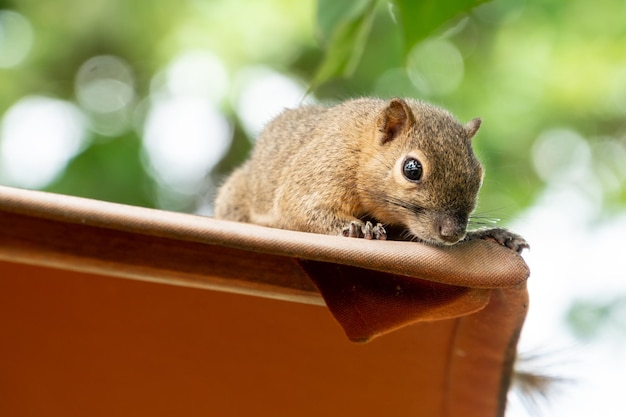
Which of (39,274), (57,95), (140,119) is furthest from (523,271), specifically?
(57,95)

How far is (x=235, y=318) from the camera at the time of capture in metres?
1.98

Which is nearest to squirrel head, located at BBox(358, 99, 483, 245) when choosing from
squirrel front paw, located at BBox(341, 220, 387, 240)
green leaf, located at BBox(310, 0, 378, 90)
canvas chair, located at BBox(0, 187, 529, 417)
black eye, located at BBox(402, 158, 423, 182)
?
black eye, located at BBox(402, 158, 423, 182)

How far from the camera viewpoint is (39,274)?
183 cm

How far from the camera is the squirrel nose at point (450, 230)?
226 centimetres

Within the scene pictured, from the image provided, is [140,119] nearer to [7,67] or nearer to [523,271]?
[7,67]

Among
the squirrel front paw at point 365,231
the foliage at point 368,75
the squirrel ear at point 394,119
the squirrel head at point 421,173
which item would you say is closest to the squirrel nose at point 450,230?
the squirrel head at point 421,173

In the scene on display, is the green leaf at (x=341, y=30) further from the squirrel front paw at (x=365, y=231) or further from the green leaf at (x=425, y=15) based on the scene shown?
the squirrel front paw at (x=365, y=231)

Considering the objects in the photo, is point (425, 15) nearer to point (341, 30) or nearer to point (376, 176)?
point (341, 30)

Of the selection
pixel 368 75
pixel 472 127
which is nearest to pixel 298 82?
pixel 368 75

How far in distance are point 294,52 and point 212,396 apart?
14.7 feet

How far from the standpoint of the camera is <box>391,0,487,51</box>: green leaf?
2.30 meters

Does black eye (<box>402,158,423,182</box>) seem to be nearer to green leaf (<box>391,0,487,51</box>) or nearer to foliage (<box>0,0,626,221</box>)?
green leaf (<box>391,0,487,51</box>)

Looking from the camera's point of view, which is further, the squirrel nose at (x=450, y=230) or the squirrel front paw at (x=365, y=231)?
the squirrel front paw at (x=365, y=231)

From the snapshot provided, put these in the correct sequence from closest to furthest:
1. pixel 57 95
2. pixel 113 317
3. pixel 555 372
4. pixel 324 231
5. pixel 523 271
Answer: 1. pixel 523 271
2. pixel 113 317
3. pixel 555 372
4. pixel 324 231
5. pixel 57 95
